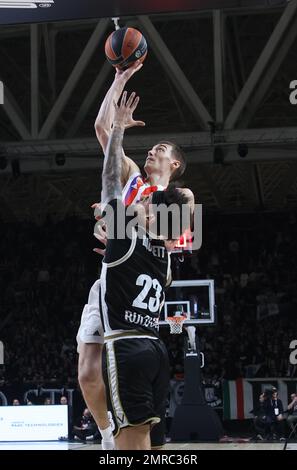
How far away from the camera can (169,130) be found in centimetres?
2367

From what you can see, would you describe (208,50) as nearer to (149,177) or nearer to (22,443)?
(22,443)

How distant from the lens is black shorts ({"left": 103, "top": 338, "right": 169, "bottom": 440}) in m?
3.74

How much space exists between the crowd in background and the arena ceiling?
1.80 m

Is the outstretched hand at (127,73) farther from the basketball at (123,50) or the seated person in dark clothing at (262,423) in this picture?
the seated person in dark clothing at (262,423)

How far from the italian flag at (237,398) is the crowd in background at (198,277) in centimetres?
132

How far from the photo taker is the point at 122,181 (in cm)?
470

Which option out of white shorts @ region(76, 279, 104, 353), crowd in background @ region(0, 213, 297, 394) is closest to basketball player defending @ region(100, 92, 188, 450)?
white shorts @ region(76, 279, 104, 353)

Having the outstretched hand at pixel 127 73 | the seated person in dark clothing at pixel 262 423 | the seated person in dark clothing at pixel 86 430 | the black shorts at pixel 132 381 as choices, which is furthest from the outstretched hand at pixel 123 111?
the seated person in dark clothing at pixel 262 423

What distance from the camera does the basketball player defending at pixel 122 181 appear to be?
4.58 metres

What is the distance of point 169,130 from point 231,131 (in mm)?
7685

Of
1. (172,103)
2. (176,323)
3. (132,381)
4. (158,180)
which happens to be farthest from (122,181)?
(172,103)

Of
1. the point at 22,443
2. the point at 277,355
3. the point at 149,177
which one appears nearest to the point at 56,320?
the point at 277,355
